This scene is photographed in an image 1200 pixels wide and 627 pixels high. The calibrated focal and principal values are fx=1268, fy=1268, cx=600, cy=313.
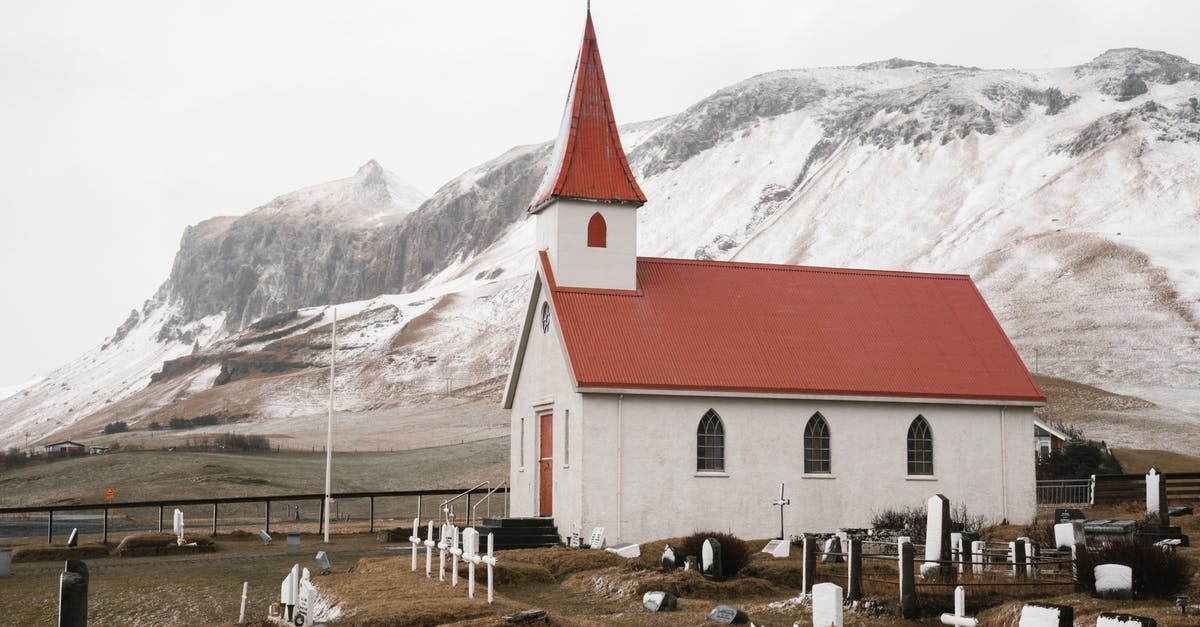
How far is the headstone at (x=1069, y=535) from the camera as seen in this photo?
2205 cm

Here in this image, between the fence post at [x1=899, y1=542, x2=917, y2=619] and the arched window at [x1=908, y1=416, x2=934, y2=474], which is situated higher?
the arched window at [x1=908, y1=416, x2=934, y2=474]

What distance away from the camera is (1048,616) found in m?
12.7

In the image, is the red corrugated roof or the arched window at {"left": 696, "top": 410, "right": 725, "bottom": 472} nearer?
the arched window at {"left": 696, "top": 410, "right": 725, "bottom": 472}

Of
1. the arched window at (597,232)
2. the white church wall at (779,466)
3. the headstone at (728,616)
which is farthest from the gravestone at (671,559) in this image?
the arched window at (597,232)

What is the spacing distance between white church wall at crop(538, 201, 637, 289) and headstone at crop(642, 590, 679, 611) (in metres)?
15.9

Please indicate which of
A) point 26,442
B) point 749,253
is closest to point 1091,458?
point 749,253

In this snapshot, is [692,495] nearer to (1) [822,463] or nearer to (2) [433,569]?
(1) [822,463]

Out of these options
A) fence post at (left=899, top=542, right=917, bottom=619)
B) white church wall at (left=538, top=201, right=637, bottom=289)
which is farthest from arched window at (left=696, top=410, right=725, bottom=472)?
fence post at (left=899, top=542, right=917, bottom=619)

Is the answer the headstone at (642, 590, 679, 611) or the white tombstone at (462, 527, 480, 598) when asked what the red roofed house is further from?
the white tombstone at (462, 527, 480, 598)

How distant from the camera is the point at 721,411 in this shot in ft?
109

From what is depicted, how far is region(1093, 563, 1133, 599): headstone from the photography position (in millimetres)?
17953

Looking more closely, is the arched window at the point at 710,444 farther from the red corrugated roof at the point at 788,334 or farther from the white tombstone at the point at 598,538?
Result: the white tombstone at the point at 598,538

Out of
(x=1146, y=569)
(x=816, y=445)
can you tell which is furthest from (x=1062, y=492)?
(x=1146, y=569)

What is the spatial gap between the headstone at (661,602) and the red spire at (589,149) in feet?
55.5
